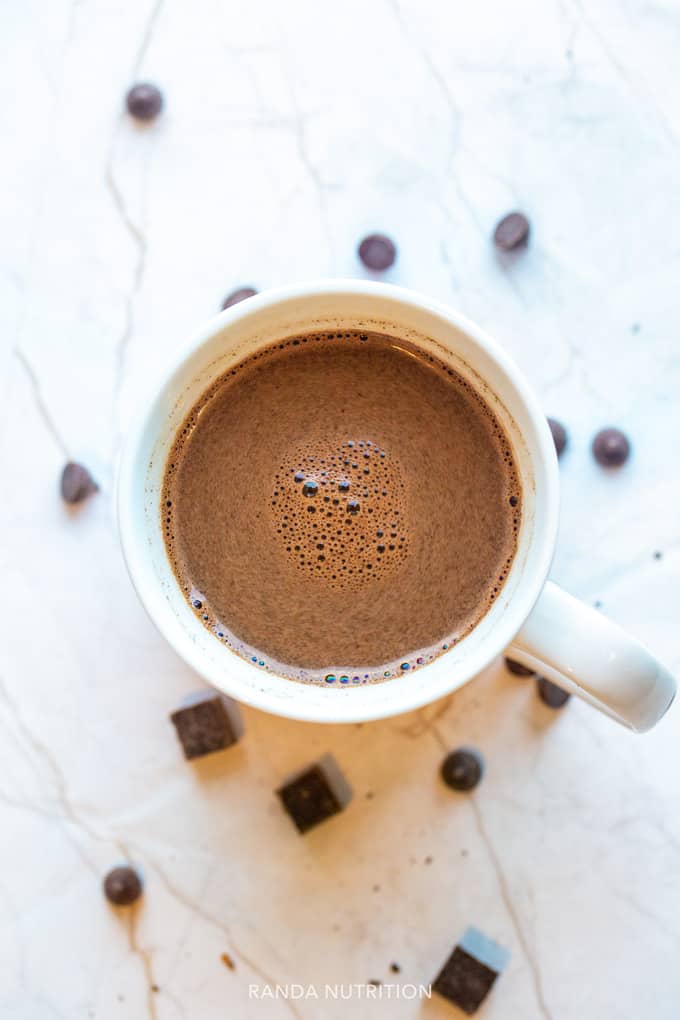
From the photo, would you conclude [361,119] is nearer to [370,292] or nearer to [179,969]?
[370,292]

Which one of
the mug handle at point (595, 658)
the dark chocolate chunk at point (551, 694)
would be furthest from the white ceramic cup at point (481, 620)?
the dark chocolate chunk at point (551, 694)

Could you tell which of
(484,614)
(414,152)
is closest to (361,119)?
(414,152)

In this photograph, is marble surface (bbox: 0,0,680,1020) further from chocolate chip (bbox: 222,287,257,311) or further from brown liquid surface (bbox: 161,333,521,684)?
brown liquid surface (bbox: 161,333,521,684)

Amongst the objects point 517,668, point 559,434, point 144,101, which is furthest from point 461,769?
point 144,101

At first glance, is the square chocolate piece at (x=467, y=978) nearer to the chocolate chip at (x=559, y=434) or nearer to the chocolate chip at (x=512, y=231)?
the chocolate chip at (x=559, y=434)

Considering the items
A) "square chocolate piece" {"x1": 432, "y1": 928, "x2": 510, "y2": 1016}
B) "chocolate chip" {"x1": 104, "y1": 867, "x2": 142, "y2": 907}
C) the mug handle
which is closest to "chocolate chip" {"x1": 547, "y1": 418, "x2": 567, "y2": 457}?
the mug handle
